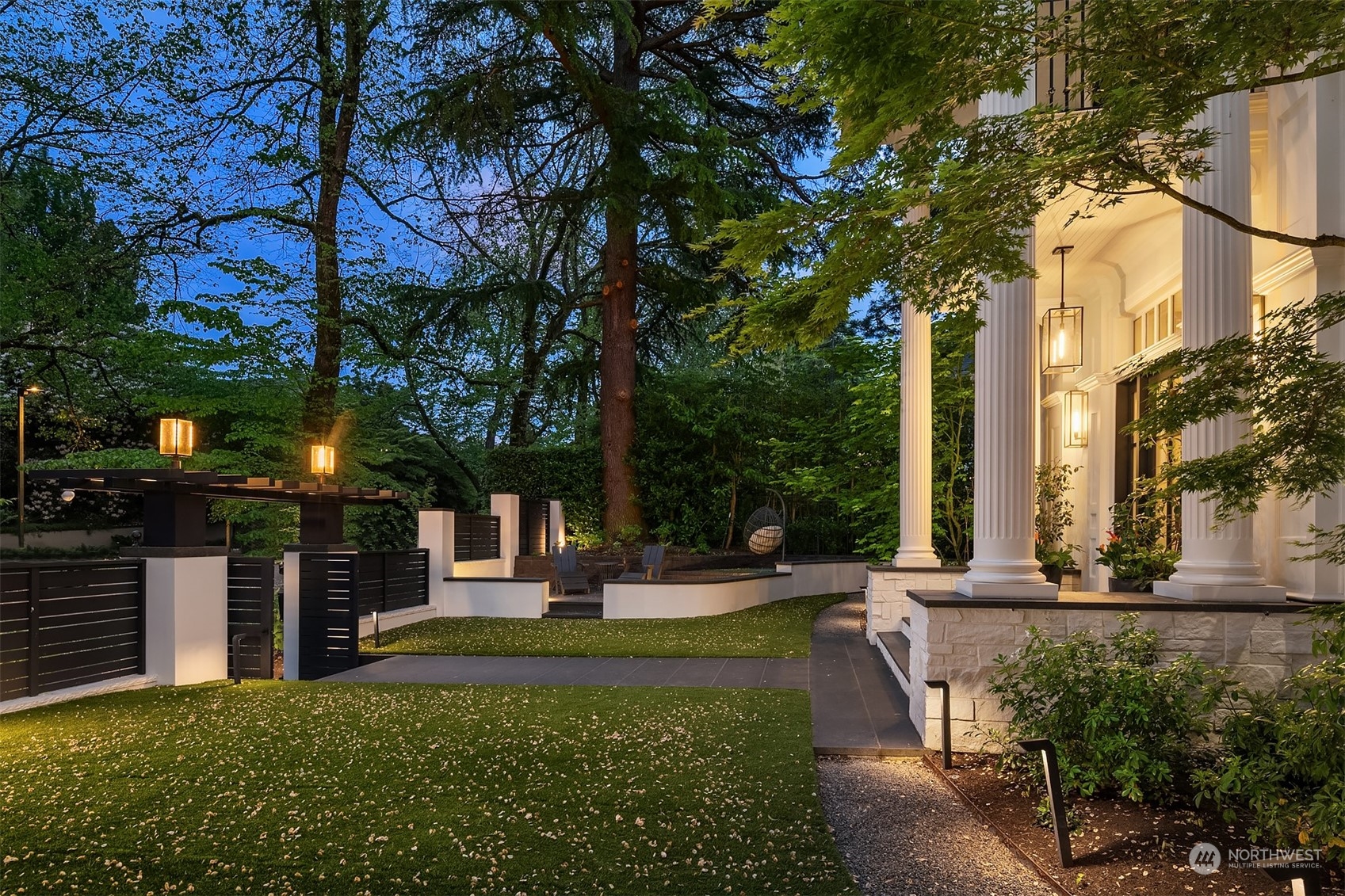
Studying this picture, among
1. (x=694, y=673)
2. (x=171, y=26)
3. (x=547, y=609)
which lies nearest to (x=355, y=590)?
(x=694, y=673)

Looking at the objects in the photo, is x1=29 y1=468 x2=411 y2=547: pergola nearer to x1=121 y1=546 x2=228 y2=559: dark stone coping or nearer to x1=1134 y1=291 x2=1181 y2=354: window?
x1=121 y1=546 x2=228 y2=559: dark stone coping

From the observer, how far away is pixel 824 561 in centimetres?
1892

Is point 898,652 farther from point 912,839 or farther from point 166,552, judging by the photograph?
point 166,552

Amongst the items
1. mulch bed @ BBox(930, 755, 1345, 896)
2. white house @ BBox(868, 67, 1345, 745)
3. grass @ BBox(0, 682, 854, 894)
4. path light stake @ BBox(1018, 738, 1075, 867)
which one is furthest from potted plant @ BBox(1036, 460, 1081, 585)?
path light stake @ BBox(1018, 738, 1075, 867)

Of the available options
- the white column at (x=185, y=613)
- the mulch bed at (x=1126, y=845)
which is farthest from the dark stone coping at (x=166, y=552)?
the mulch bed at (x=1126, y=845)

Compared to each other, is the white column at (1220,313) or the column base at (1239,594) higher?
the white column at (1220,313)

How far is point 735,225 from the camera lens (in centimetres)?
388

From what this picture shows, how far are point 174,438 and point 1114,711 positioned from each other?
28.3 ft

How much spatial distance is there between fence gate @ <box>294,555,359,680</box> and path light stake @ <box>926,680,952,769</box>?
6.81 m

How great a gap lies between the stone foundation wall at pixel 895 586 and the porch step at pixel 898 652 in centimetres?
18

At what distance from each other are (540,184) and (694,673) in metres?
17.0

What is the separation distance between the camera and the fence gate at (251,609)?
880 centimetres

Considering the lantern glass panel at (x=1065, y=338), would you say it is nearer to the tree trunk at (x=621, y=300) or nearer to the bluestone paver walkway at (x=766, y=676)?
the bluestone paver walkway at (x=766, y=676)

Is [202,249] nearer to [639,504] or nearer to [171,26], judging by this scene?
[171,26]
